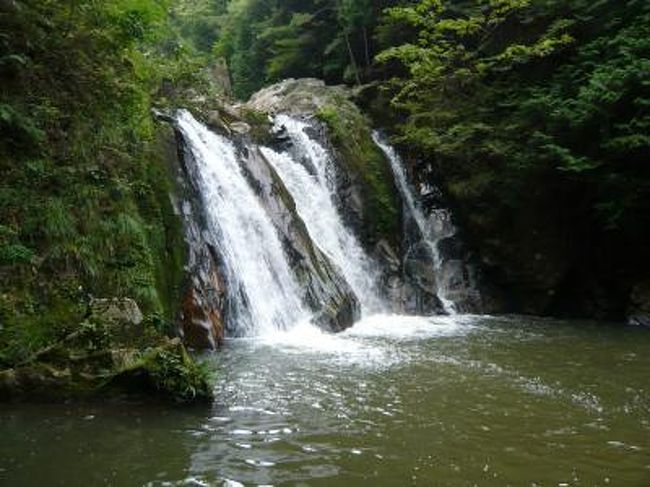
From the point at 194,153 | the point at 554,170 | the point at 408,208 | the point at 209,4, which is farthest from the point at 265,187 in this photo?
the point at 209,4

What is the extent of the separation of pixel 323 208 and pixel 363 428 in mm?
11107

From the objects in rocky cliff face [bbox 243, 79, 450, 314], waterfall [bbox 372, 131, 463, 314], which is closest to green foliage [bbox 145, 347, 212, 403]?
rocky cliff face [bbox 243, 79, 450, 314]

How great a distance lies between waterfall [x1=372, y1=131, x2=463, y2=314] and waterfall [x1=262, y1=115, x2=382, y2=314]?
1.97m

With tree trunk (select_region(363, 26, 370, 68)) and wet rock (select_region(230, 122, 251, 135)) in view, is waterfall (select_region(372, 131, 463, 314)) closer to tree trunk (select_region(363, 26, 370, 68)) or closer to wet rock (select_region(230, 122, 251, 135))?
wet rock (select_region(230, 122, 251, 135))

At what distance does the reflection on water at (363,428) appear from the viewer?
5.36m

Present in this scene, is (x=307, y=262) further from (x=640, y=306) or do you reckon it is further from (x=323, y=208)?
(x=640, y=306)

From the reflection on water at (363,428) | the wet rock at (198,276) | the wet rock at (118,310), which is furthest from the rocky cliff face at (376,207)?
the wet rock at (118,310)

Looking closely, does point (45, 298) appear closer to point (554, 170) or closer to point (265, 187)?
point (265, 187)

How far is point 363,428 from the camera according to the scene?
6613 mm

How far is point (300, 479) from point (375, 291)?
11.4m

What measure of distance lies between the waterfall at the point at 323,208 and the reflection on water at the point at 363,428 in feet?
19.8

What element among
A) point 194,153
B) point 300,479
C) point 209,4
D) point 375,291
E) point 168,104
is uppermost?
point 209,4

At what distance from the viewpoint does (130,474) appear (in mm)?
5211

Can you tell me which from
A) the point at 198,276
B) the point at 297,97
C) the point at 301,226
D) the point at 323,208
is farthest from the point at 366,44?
the point at 198,276
